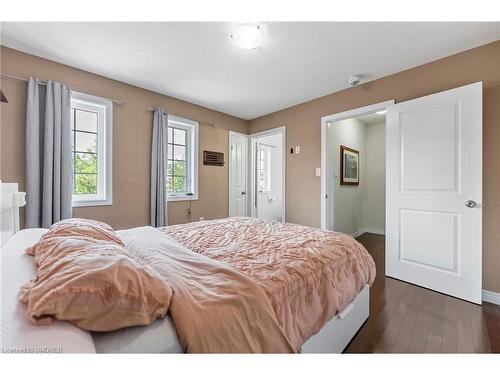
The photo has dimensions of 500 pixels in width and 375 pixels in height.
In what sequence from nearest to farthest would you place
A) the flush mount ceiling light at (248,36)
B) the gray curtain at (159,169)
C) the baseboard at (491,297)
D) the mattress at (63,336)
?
1. the mattress at (63,336)
2. the flush mount ceiling light at (248,36)
3. the baseboard at (491,297)
4. the gray curtain at (159,169)

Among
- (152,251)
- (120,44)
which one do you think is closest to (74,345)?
(152,251)

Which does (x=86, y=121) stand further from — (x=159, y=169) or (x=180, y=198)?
(x=180, y=198)

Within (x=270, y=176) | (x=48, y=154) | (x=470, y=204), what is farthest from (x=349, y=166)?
(x=48, y=154)

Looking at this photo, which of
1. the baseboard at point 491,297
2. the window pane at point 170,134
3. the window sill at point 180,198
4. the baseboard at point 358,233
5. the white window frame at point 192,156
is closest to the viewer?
the baseboard at point 491,297

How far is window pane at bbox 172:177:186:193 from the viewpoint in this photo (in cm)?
370

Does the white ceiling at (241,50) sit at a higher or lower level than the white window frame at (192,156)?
higher

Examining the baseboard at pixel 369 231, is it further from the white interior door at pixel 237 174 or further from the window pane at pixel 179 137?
the window pane at pixel 179 137

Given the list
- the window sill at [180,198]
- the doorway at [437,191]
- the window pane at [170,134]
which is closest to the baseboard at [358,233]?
the doorway at [437,191]

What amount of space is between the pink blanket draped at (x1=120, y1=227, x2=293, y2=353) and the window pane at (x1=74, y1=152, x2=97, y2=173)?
243cm

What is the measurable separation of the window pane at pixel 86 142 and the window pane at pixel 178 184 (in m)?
1.17

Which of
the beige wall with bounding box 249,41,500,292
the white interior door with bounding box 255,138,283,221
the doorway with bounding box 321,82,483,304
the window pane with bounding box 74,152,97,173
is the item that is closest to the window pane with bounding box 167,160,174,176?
the window pane with bounding box 74,152,97,173

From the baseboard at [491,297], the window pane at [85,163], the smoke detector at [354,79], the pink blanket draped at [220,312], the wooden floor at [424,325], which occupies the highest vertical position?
the smoke detector at [354,79]

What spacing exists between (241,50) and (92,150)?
2188 millimetres

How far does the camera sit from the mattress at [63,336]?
58cm
